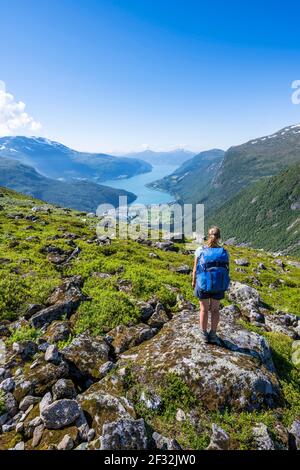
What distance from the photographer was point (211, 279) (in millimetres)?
10617

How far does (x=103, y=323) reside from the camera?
12789mm

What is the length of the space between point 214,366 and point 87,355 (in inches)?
161

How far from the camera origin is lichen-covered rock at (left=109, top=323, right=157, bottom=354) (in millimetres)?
11367

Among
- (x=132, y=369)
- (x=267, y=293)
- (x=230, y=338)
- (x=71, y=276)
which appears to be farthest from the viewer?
(x=267, y=293)

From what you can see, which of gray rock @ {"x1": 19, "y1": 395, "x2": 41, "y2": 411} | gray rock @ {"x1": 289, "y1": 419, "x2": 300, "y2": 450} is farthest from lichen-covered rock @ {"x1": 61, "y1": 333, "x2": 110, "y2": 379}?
gray rock @ {"x1": 289, "y1": 419, "x2": 300, "y2": 450}

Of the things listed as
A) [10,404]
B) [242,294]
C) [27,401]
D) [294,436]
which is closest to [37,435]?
[27,401]

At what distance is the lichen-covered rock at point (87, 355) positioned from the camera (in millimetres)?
9852

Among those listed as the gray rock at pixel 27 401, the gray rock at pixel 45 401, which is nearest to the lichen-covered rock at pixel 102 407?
the gray rock at pixel 45 401

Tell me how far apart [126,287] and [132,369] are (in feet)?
22.1

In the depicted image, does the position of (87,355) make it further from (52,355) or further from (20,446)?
(20,446)

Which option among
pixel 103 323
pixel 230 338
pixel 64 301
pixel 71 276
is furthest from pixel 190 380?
pixel 71 276

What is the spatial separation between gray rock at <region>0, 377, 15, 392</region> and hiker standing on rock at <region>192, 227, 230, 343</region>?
605 cm

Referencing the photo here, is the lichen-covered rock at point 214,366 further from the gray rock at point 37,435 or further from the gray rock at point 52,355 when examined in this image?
the gray rock at point 37,435

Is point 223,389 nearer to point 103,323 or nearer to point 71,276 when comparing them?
point 103,323
